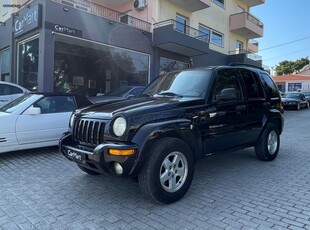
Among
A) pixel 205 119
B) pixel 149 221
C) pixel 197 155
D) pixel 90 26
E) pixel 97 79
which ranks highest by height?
pixel 90 26

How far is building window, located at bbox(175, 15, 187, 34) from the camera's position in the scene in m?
16.6

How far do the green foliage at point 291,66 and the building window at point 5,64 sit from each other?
67.8 metres

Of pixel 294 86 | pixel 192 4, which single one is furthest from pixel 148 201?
Result: pixel 294 86

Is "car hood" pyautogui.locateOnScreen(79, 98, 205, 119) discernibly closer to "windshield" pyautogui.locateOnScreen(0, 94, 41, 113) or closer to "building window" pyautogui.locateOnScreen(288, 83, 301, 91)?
"windshield" pyautogui.locateOnScreen(0, 94, 41, 113)

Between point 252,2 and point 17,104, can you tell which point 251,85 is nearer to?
point 17,104

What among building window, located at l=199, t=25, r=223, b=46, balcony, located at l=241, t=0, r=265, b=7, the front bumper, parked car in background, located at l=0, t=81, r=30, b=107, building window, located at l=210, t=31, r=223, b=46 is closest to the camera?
the front bumper

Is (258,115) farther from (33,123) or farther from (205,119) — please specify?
(33,123)

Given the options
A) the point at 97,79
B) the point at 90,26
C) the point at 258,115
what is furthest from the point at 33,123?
the point at 97,79

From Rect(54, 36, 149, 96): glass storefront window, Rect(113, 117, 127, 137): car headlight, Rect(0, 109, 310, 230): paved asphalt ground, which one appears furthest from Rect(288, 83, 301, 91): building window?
Rect(113, 117, 127, 137): car headlight

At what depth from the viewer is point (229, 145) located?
15.5ft

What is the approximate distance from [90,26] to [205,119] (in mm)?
9488

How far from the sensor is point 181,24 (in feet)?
55.4

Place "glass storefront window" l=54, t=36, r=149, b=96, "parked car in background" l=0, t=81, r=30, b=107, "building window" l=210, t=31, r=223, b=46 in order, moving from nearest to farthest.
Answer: "parked car in background" l=0, t=81, r=30, b=107 < "glass storefront window" l=54, t=36, r=149, b=96 < "building window" l=210, t=31, r=223, b=46

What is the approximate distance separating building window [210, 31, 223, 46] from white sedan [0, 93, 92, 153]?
53.9 feet
